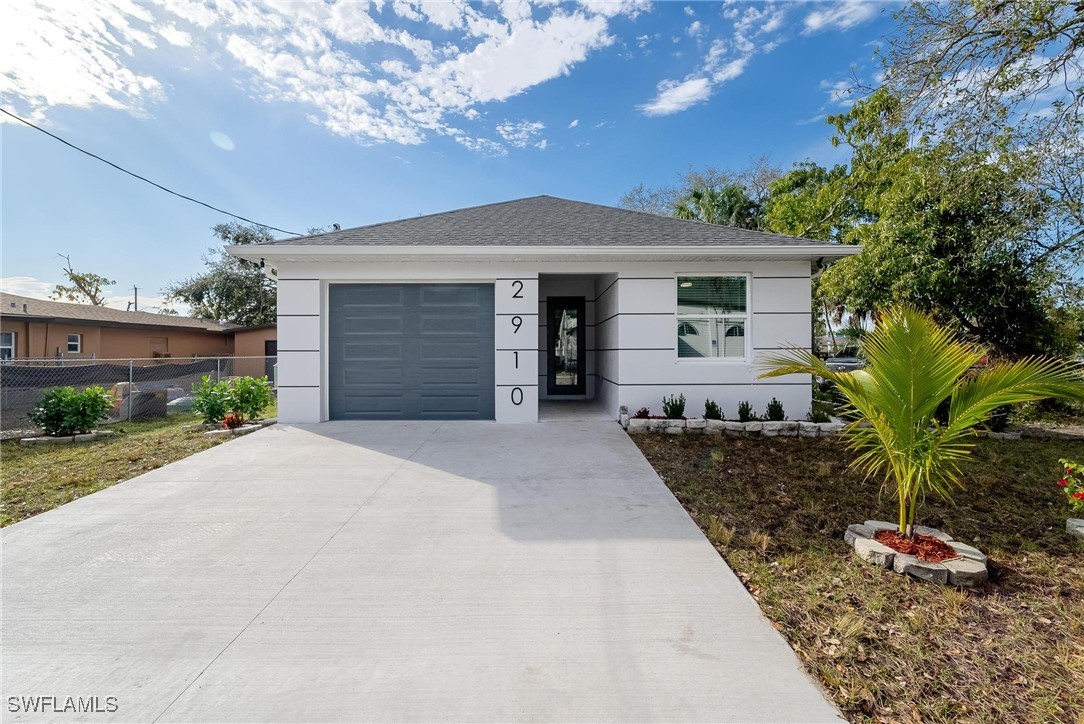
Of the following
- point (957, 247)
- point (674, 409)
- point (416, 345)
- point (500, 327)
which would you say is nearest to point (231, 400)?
point (416, 345)

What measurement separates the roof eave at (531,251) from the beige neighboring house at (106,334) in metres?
14.1

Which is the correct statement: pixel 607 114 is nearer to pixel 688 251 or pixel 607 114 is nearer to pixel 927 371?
pixel 688 251

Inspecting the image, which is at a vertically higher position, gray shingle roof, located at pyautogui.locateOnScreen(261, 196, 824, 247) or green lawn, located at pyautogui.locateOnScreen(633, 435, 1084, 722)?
gray shingle roof, located at pyautogui.locateOnScreen(261, 196, 824, 247)

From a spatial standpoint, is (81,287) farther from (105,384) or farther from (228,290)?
(105,384)

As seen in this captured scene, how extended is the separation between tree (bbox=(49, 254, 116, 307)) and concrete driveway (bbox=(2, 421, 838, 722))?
4272cm

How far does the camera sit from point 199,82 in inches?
401

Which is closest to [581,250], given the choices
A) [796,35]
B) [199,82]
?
[796,35]

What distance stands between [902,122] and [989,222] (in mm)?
3090

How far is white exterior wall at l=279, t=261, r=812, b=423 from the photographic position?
743 cm

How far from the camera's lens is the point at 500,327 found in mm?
7523

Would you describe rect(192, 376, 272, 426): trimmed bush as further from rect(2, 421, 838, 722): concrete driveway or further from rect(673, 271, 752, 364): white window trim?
rect(673, 271, 752, 364): white window trim

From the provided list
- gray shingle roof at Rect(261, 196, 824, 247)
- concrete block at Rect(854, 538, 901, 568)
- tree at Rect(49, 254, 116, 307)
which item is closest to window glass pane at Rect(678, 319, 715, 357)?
gray shingle roof at Rect(261, 196, 824, 247)

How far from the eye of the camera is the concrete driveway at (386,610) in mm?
1834

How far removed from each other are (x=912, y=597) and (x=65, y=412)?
11.3 meters
